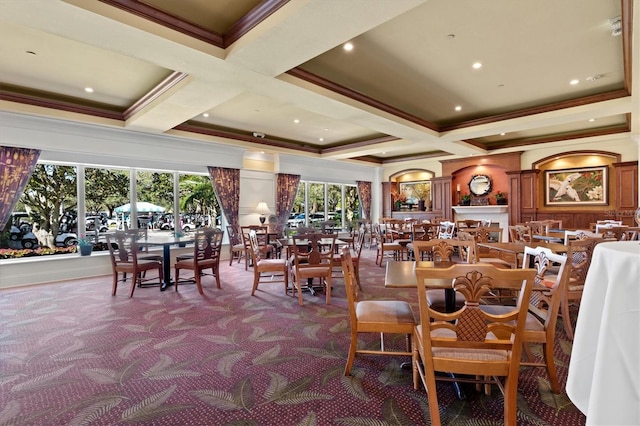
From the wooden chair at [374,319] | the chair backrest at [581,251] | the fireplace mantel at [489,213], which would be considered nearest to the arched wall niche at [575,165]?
the fireplace mantel at [489,213]

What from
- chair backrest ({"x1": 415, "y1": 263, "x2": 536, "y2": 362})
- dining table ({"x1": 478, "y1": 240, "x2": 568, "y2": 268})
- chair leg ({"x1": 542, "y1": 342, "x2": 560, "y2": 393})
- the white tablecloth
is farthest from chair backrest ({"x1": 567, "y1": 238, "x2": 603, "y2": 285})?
the white tablecloth

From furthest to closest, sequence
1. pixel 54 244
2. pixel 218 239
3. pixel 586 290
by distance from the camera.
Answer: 1. pixel 54 244
2. pixel 218 239
3. pixel 586 290

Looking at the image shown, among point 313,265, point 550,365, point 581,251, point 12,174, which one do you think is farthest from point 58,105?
point 581,251

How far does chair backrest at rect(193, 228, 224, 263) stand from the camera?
4.93 meters

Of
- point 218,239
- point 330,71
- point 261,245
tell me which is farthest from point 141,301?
point 330,71

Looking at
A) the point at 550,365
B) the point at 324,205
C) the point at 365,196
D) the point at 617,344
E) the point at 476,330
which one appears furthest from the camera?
the point at 365,196

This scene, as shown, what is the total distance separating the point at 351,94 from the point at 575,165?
24.5 feet

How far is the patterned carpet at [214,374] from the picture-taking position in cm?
199

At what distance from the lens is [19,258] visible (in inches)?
229

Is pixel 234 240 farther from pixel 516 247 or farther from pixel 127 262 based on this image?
pixel 516 247

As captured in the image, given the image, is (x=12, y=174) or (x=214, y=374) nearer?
(x=214, y=374)

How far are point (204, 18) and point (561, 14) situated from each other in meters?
3.49

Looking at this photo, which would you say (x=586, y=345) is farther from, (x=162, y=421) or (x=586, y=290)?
(x=162, y=421)

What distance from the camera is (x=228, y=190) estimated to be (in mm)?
8180
